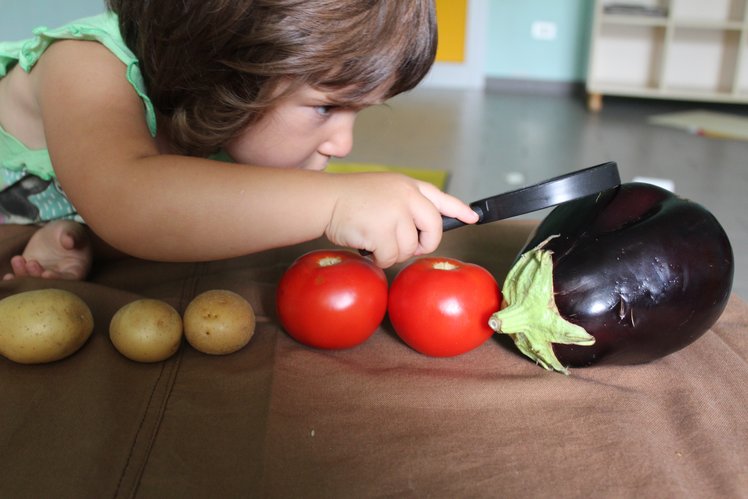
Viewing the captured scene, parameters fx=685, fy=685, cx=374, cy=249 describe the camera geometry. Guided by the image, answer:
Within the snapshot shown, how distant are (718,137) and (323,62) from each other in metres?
2.92

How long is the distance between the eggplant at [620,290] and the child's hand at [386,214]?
122mm

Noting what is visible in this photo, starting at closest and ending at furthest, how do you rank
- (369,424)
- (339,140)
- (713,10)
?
1. (369,424)
2. (339,140)
3. (713,10)

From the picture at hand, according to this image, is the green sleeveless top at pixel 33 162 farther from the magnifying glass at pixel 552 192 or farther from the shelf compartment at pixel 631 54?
the shelf compartment at pixel 631 54

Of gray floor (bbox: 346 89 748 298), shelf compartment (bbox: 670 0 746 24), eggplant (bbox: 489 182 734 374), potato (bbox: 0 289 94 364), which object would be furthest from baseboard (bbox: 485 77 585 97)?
potato (bbox: 0 289 94 364)

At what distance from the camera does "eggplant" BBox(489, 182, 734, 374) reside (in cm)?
71

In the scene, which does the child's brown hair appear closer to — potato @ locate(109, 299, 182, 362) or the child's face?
the child's face

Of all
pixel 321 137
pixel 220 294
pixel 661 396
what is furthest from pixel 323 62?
pixel 661 396

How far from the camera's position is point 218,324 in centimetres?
75

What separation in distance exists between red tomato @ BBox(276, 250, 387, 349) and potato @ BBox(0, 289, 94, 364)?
0.73 ft

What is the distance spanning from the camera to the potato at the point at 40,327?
2.32ft

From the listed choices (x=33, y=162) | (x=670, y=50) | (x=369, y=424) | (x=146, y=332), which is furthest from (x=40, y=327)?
(x=670, y=50)

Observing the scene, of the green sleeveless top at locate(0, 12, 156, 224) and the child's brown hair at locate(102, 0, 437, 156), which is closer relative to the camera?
the child's brown hair at locate(102, 0, 437, 156)

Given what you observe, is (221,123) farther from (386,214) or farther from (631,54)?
(631,54)

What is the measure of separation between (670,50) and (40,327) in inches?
157
